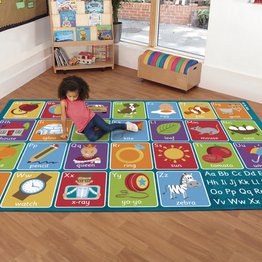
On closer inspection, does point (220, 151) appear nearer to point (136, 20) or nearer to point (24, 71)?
point (24, 71)

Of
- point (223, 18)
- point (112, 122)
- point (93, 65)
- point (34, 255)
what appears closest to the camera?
point (34, 255)

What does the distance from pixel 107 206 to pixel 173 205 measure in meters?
0.43

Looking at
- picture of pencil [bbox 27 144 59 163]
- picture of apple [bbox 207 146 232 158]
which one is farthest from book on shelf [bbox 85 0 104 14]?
picture of apple [bbox 207 146 232 158]

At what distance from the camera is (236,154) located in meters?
2.76

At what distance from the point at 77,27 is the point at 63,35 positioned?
19 centimetres

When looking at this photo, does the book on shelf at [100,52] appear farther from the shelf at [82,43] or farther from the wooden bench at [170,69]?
the wooden bench at [170,69]

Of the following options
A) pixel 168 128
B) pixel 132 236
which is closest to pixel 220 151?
pixel 168 128

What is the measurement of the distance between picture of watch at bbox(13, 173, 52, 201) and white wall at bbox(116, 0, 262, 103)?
2.28 metres

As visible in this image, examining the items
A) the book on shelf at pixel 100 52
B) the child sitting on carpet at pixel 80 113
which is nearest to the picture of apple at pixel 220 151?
the child sitting on carpet at pixel 80 113

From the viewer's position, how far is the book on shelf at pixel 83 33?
416cm

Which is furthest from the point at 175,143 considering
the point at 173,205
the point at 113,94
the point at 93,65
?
the point at 93,65

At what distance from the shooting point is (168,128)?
10.2 feet

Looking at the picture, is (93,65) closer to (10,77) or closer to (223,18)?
(10,77)

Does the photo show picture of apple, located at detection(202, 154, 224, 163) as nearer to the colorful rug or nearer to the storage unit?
the colorful rug
